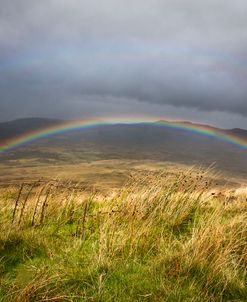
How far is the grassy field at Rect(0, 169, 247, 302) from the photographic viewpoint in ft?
17.0

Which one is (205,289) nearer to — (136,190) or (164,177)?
(136,190)

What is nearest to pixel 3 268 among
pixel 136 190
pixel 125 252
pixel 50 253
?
pixel 50 253

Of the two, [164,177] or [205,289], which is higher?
[164,177]

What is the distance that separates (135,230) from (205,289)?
1.94 metres

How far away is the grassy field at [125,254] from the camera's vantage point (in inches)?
204

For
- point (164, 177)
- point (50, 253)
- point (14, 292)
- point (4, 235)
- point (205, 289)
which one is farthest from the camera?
point (164, 177)

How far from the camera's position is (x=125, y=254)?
20.7 ft

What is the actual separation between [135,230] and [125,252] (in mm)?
680

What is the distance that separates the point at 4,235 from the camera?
22.4ft

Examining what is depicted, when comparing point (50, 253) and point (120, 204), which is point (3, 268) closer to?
point (50, 253)

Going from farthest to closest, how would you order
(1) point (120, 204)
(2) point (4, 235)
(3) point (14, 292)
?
(1) point (120, 204), (2) point (4, 235), (3) point (14, 292)

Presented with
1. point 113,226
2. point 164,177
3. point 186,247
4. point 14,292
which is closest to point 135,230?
point 113,226

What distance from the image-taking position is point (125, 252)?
640cm

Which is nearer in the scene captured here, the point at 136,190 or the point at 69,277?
the point at 69,277
